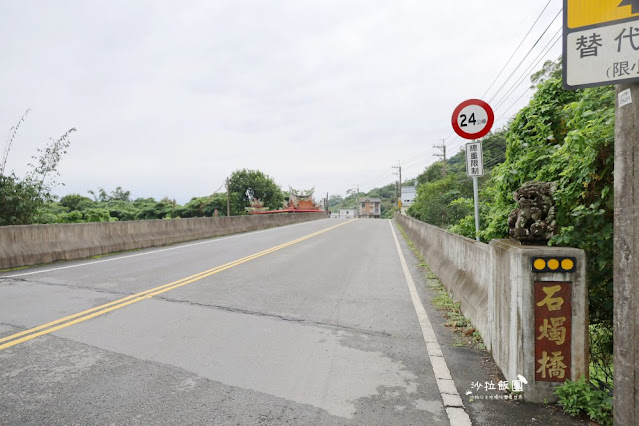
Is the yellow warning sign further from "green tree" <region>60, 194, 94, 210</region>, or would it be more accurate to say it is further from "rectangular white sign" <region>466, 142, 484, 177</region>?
"green tree" <region>60, 194, 94, 210</region>

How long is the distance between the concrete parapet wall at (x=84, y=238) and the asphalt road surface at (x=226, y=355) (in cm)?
233

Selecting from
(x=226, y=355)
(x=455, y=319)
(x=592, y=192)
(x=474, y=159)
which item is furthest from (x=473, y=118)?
(x=226, y=355)

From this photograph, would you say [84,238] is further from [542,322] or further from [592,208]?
[592,208]

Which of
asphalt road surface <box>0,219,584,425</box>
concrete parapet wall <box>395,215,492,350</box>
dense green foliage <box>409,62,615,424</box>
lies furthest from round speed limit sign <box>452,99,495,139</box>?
asphalt road surface <box>0,219,584,425</box>

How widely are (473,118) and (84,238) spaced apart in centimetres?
1164

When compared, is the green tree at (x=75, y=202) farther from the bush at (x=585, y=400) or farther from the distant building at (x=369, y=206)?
the distant building at (x=369, y=206)

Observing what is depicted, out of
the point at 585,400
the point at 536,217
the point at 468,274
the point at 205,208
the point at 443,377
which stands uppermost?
the point at 205,208

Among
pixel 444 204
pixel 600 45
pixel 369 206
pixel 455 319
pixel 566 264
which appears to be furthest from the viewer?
pixel 369 206

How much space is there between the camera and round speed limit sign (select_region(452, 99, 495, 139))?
6770 mm

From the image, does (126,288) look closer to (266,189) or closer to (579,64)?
(579,64)

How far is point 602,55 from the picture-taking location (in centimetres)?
253

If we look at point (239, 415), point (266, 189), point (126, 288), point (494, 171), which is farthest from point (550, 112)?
point (266, 189)

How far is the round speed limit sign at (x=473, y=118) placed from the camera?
22.2ft

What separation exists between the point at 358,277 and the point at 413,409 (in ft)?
19.8
